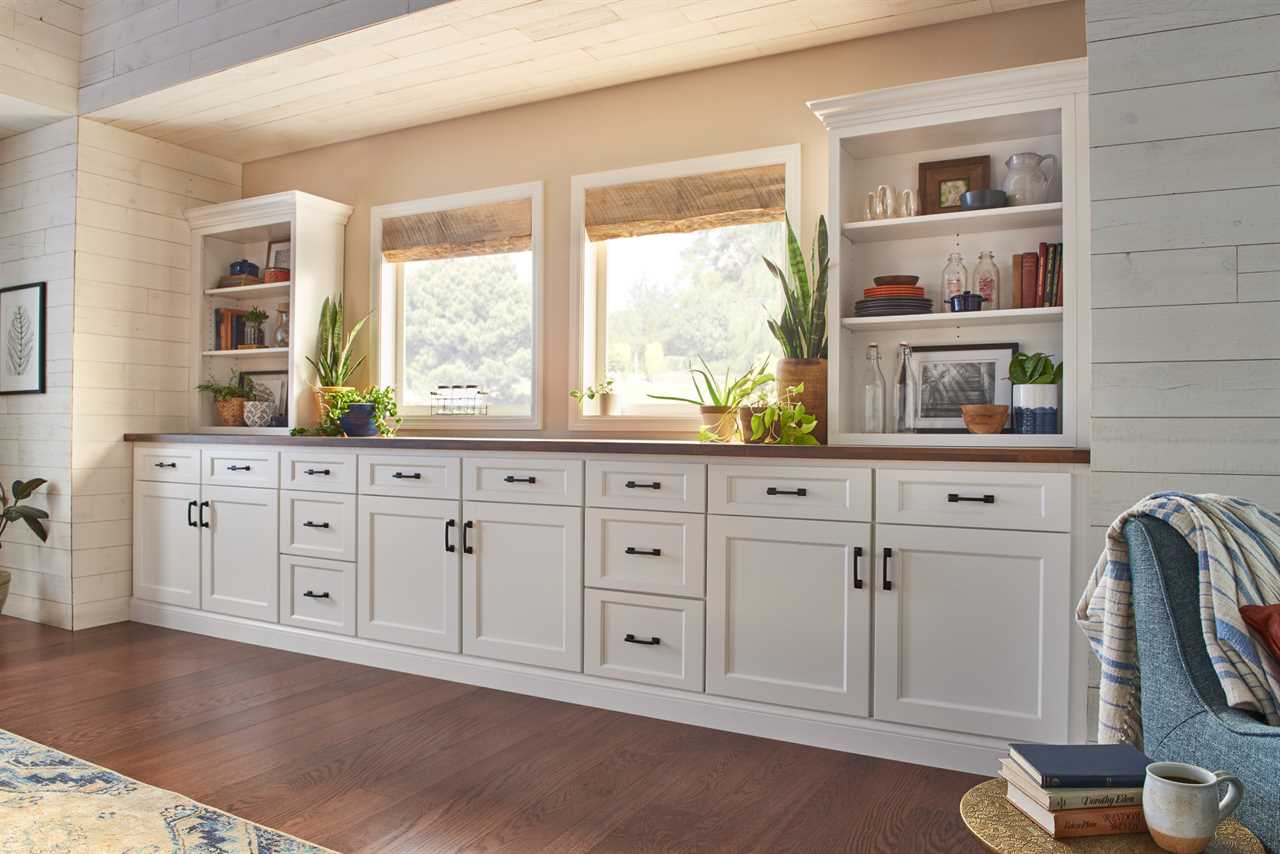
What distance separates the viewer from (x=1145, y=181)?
237 centimetres

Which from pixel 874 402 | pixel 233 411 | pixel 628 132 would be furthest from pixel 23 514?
pixel 874 402

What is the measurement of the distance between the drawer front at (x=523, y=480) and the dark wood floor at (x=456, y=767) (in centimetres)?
72

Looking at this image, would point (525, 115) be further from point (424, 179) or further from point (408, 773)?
point (408, 773)

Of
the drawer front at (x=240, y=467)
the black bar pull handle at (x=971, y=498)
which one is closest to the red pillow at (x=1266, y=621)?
the black bar pull handle at (x=971, y=498)

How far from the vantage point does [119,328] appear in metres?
4.62

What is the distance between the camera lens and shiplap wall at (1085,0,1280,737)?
2.25 metres

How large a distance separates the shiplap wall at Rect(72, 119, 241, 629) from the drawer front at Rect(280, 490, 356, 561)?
1.18m

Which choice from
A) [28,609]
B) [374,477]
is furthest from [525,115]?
[28,609]

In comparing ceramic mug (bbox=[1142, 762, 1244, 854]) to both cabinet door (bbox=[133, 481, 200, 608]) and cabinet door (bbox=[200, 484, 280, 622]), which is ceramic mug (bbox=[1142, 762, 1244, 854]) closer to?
cabinet door (bbox=[200, 484, 280, 622])

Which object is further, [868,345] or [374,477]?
[374,477]

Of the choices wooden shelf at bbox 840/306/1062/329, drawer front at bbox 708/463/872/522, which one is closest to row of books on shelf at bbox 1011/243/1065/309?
wooden shelf at bbox 840/306/1062/329

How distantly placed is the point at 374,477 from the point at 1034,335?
8.38 feet

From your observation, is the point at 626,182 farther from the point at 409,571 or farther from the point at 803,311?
the point at 409,571

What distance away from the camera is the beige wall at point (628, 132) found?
3.31 metres
